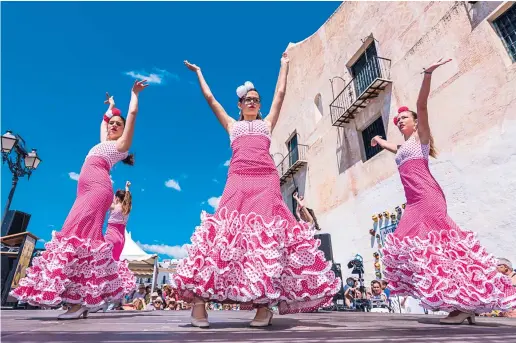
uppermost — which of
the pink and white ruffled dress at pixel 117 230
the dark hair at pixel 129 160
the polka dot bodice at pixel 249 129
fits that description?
the dark hair at pixel 129 160

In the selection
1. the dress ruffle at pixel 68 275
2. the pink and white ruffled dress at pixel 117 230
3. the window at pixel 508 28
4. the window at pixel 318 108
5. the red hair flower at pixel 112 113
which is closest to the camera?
the dress ruffle at pixel 68 275

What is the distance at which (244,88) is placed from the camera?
3.01 metres

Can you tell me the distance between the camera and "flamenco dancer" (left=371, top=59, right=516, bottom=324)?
2627 millimetres

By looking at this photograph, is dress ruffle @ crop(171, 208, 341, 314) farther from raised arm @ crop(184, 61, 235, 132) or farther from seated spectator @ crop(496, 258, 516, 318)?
seated spectator @ crop(496, 258, 516, 318)

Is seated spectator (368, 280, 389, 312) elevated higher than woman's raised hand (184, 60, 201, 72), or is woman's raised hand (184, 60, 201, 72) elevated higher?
woman's raised hand (184, 60, 201, 72)

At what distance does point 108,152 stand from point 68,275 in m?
1.35

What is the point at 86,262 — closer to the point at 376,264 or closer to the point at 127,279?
the point at 127,279

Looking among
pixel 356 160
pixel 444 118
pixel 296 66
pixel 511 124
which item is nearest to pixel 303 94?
pixel 296 66

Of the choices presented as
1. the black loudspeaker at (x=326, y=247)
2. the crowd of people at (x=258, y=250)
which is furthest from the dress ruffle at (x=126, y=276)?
the black loudspeaker at (x=326, y=247)

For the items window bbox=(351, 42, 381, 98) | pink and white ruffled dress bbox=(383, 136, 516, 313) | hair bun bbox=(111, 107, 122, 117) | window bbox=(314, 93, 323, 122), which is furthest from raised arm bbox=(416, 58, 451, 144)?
window bbox=(314, 93, 323, 122)

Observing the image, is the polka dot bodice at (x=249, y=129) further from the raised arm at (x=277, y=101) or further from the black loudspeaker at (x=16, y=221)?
the black loudspeaker at (x=16, y=221)

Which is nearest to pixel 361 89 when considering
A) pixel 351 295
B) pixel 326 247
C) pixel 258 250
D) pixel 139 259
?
pixel 326 247

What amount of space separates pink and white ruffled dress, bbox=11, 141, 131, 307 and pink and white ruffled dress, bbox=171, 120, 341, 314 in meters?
1.48

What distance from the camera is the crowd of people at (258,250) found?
2119 mm
